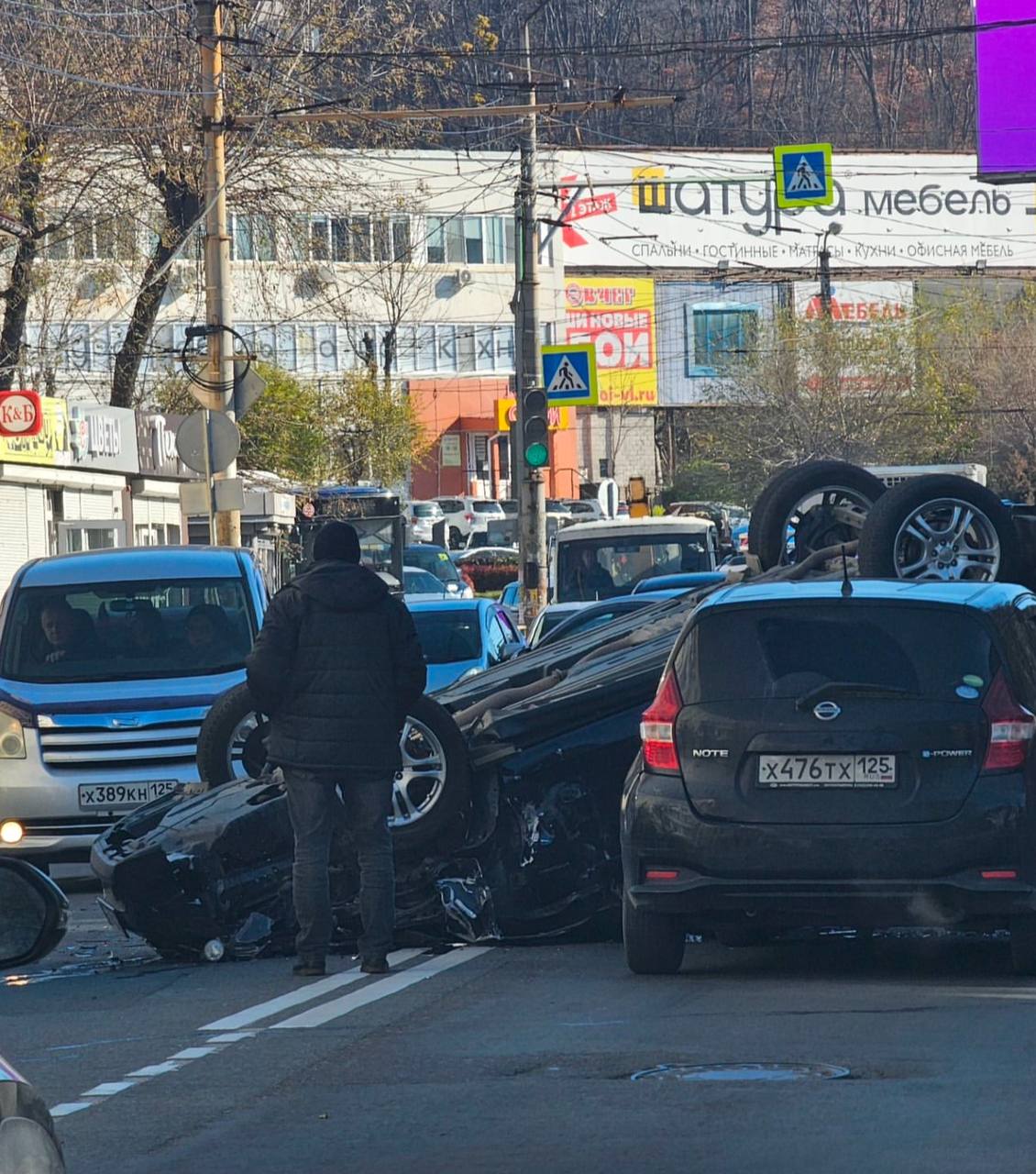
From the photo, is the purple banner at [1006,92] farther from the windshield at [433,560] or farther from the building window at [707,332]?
the building window at [707,332]

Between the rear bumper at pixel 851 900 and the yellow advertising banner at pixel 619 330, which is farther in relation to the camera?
the yellow advertising banner at pixel 619 330

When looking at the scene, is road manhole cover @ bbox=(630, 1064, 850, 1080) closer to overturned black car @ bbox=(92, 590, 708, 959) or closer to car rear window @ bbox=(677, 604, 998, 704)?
car rear window @ bbox=(677, 604, 998, 704)

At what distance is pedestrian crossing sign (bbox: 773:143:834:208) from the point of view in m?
53.6

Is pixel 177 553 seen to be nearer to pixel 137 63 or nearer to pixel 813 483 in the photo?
pixel 813 483

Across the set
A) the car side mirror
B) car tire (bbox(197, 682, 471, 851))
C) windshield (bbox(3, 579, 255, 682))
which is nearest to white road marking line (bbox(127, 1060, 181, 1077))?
car tire (bbox(197, 682, 471, 851))

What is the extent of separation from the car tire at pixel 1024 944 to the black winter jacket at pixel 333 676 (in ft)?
8.23

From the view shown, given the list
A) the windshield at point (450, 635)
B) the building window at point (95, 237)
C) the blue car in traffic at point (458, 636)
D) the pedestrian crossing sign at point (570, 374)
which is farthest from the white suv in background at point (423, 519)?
the windshield at point (450, 635)

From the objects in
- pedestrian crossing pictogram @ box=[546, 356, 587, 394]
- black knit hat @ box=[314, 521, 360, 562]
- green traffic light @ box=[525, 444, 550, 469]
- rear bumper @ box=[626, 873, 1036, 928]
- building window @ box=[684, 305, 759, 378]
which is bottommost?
rear bumper @ box=[626, 873, 1036, 928]

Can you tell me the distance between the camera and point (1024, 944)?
27.3 feet

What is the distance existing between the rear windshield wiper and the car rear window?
2cm

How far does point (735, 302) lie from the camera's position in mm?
99500

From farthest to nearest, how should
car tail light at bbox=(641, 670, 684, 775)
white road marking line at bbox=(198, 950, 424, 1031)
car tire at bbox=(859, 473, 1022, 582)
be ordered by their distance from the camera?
car tire at bbox=(859, 473, 1022, 582) < car tail light at bbox=(641, 670, 684, 775) < white road marking line at bbox=(198, 950, 424, 1031)

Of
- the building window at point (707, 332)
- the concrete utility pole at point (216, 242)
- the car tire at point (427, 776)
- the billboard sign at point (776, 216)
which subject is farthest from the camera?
the building window at point (707, 332)

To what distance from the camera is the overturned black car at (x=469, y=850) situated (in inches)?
383
